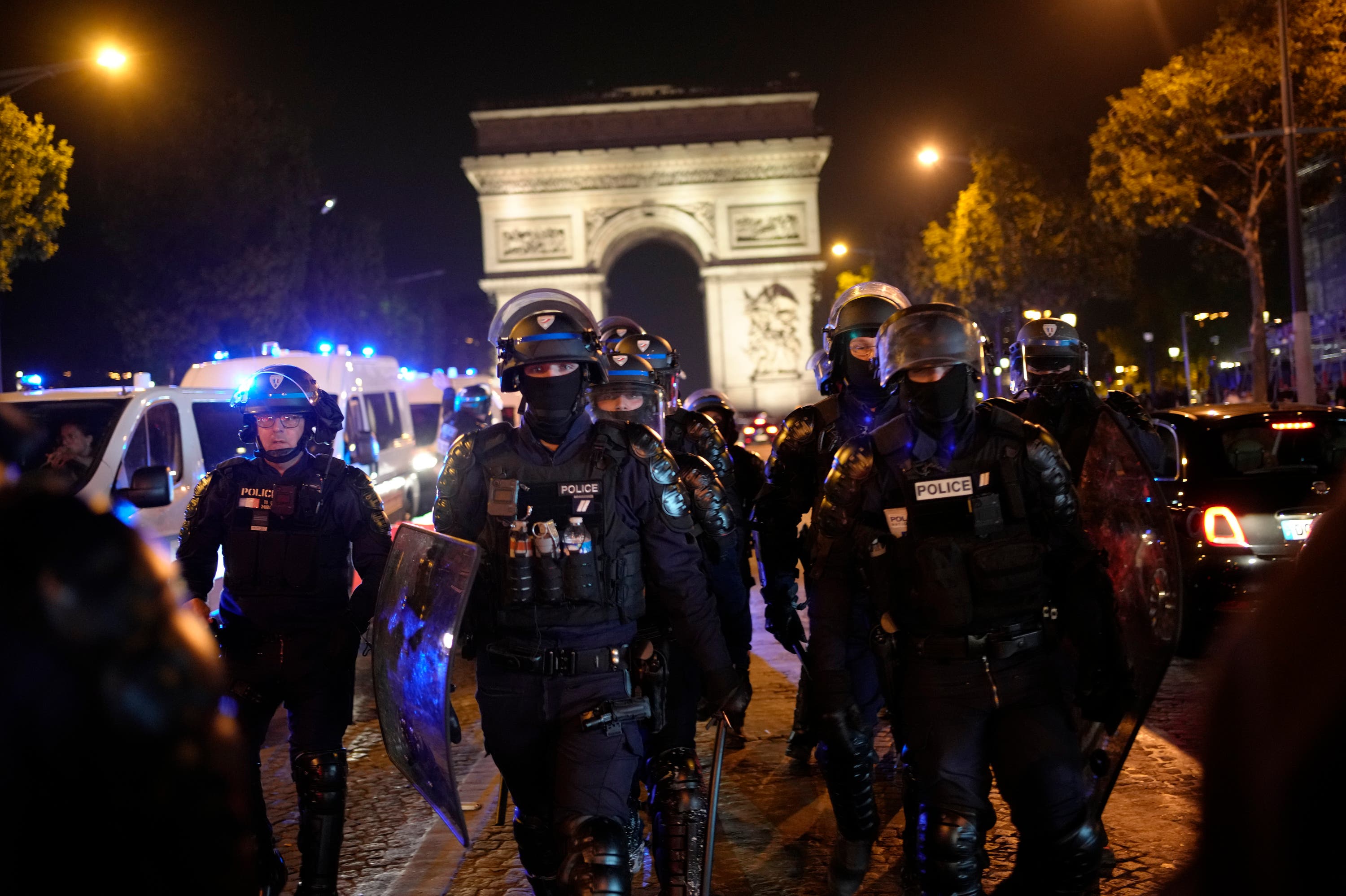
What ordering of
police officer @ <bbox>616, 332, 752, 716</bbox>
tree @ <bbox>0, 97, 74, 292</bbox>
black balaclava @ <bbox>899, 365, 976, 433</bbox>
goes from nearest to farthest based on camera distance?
black balaclava @ <bbox>899, 365, 976, 433</bbox>, police officer @ <bbox>616, 332, 752, 716</bbox>, tree @ <bbox>0, 97, 74, 292</bbox>

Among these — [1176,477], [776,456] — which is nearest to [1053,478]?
[776,456]

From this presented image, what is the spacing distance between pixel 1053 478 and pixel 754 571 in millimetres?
9815

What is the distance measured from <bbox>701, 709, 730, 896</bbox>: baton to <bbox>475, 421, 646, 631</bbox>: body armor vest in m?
0.53

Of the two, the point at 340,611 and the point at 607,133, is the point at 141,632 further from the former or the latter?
the point at 607,133

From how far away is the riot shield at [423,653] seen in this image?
10.2 feet

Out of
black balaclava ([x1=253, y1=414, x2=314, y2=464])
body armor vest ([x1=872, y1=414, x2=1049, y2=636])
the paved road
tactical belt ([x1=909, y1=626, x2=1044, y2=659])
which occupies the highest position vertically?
black balaclava ([x1=253, y1=414, x2=314, y2=464])

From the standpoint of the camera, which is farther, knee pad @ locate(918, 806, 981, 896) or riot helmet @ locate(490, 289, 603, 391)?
riot helmet @ locate(490, 289, 603, 391)

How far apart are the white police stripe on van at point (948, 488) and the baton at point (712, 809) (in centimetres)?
89

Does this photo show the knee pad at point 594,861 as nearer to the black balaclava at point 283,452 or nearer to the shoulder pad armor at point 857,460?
the shoulder pad armor at point 857,460

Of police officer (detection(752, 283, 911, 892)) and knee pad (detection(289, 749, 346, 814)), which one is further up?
police officer (detection(752, 283, 911, 892))

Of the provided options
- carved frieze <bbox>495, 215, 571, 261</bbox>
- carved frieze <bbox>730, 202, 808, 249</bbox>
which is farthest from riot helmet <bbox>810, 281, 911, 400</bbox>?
carved frieze <bbox>495, 215, 571, 261</bbox>

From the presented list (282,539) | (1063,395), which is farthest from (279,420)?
(1063,395)

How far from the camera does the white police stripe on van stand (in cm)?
336

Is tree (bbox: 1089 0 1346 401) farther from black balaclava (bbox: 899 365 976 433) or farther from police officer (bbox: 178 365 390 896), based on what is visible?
police officer (bbox: 178 365 390 896)
